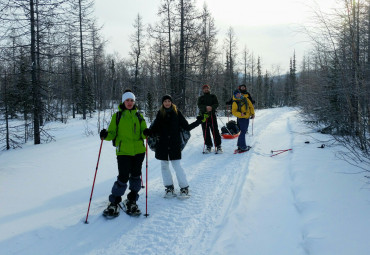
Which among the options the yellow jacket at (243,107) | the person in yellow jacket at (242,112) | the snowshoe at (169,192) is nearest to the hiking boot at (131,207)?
the snowshoe at (169,192)

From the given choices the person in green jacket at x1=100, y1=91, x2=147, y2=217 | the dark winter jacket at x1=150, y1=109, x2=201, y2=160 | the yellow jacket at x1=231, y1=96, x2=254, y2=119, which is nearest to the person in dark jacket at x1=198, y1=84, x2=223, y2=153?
the yellow jacket at x1=231, y1=96, x2=254, y2=119

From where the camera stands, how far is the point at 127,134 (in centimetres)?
397

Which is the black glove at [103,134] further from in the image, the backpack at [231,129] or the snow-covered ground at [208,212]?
the backpack at [231,129]

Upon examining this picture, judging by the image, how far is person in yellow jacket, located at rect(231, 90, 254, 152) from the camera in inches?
309

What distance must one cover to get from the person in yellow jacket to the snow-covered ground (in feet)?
4.50

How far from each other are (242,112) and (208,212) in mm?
4634

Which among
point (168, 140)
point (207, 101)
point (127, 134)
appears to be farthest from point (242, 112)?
point (127, 134)

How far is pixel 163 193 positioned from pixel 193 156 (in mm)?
2841

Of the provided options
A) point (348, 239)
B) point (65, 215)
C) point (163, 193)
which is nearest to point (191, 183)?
point (163, 193)

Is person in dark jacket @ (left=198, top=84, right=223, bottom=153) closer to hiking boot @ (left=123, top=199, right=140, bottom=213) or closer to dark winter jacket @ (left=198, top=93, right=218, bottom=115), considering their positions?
dark winter jacket @ (left=198, top=93, right=218, bottom=115)

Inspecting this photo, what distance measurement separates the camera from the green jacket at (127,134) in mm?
3955

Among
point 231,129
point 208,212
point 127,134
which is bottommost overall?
point 208,212

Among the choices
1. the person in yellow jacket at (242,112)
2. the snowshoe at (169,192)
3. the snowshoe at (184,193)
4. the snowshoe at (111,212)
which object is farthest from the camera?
the person in yellow jacket at (242,112)

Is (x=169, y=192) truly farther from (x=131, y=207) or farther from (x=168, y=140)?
(x=168, y=140)
